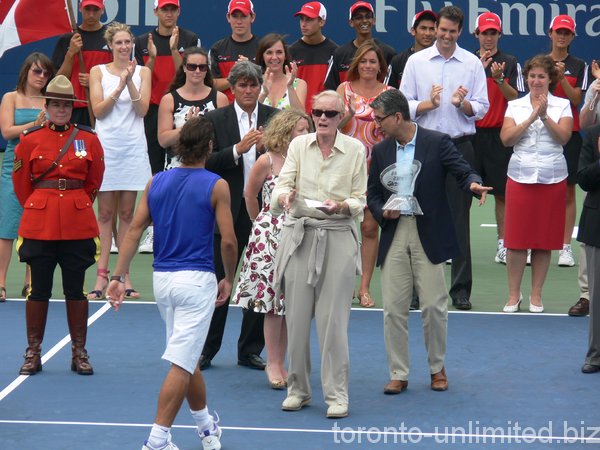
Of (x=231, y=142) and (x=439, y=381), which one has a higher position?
(x=231, y=142)

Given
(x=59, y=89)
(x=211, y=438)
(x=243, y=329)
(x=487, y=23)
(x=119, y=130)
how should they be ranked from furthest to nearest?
(x=487, y=23)
(x=119, y=130)
(x=243, y=329)
(x=59, y=89)
(x=211, y=438)

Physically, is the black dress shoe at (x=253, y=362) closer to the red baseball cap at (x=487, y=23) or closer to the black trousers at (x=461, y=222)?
the black trousers at (x=461, y=222)

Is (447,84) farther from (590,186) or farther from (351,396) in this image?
(351,396)

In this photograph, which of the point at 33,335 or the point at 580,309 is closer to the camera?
the point at 33,335

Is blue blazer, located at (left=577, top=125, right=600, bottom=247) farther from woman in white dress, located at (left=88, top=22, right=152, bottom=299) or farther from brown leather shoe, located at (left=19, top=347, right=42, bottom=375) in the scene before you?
woman in white dress, located at (left=88, top=22, right=152, bottom=299)

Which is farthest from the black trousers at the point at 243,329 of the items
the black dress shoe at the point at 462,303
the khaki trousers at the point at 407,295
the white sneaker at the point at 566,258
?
the white sneaker at the point at 566,258

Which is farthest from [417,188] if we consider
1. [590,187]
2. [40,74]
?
[40,74]

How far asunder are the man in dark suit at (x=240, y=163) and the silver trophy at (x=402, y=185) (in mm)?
1094

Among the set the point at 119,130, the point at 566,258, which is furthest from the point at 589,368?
the point at 119,130

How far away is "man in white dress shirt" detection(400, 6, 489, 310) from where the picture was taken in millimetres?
11508

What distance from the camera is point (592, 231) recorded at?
971 cm

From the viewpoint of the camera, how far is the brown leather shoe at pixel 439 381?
9.16 metres

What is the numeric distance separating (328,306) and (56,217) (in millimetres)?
2220

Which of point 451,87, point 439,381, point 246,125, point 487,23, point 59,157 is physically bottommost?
point 439,381
